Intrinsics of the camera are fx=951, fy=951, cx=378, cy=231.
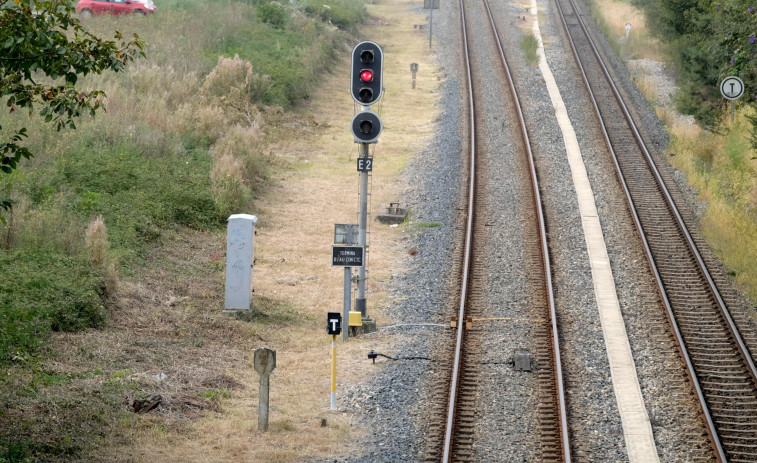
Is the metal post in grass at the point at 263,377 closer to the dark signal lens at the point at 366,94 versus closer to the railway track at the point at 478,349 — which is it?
the railway track at the point at 478,349

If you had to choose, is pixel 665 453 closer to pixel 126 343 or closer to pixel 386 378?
pixel 386 378

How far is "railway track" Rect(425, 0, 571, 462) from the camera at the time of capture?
1116 cm

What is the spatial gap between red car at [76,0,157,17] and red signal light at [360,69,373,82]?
2443cm

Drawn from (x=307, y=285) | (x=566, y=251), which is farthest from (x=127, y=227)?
(x=566, y=251)

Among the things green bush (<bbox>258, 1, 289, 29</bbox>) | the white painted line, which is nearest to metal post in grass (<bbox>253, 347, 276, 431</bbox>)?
the white painted line

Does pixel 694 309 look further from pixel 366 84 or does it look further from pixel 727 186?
pixel 727 186

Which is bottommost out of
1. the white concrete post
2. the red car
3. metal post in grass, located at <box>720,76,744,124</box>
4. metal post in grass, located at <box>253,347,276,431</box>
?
metal post in grass, located at <box>253,347,276,431</box>

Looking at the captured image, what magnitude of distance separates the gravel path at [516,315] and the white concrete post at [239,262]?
226cm

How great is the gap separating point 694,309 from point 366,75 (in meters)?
6.68

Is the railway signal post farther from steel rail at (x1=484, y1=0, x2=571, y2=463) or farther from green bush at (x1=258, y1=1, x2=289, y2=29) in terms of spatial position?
green bush at (x1=258, y1=1, x2=289, y2=29)

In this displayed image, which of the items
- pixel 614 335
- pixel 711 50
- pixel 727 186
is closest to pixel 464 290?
pixel 614 335

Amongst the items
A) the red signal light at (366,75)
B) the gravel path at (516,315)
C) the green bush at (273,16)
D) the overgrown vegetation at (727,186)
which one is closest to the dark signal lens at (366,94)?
the red signal light at (366,75)

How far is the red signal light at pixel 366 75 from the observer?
1479cm

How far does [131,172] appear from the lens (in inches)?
805
